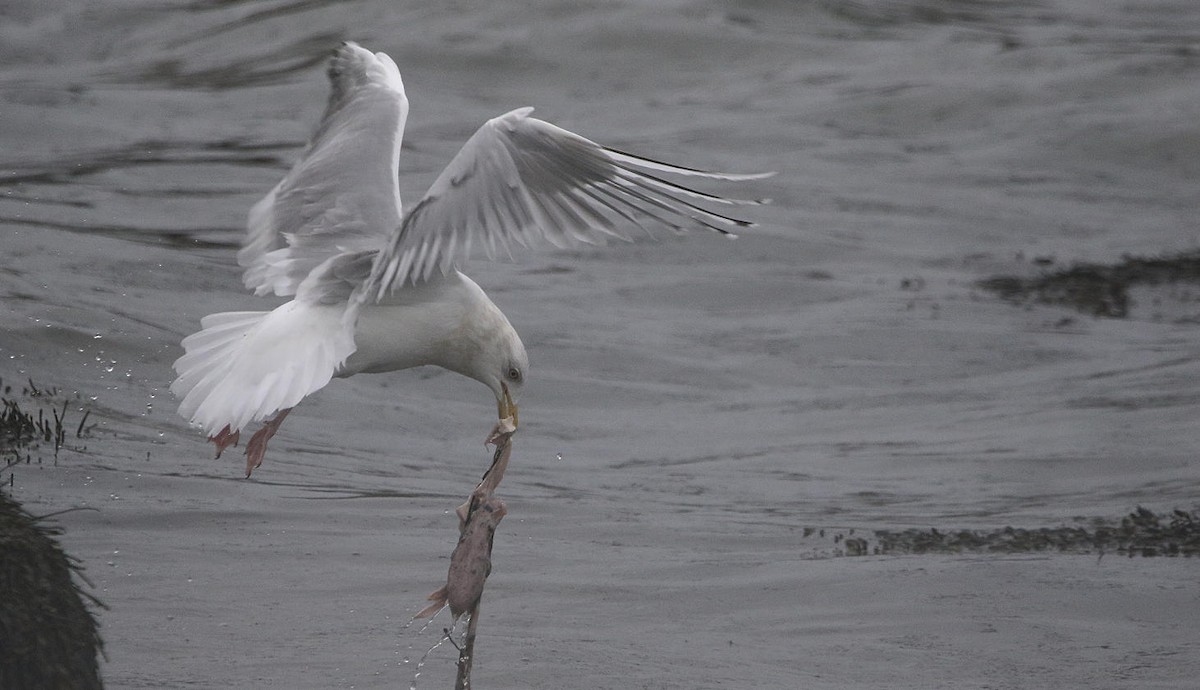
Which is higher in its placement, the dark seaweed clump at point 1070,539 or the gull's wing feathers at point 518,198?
the gull's wing feathers at point 518,198

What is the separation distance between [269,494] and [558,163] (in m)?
2.85

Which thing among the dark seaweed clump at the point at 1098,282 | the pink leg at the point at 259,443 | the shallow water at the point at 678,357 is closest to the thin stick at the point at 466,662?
the shallow water at the point at 678,357

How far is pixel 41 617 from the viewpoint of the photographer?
539cm

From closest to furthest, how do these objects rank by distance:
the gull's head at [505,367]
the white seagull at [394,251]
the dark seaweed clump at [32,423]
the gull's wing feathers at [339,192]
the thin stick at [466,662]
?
the thin stick at [466,662] < the white seagull at [394,251] < the gull's head at [505,367] < the gull's wing feathers at [339,192] < the dark seaweed clump at [32,423]

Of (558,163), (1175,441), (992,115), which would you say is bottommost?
(1175,441)

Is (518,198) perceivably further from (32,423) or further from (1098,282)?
(1098,282)

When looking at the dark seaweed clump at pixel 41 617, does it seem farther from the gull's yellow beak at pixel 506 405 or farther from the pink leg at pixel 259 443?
the gull's yellow beak at pixel 506 405

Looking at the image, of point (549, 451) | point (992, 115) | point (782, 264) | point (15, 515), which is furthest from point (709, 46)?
point (15, 515)

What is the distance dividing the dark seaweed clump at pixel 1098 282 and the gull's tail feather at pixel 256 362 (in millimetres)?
8764

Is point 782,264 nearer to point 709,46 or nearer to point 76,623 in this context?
point 709,46

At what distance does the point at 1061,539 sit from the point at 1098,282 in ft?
21.5

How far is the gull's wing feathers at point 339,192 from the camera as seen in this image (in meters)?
6.53

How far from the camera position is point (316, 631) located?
6.00 meters

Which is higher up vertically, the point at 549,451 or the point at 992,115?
the point at 992,115
